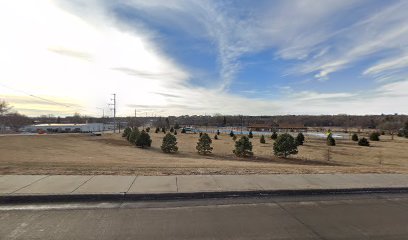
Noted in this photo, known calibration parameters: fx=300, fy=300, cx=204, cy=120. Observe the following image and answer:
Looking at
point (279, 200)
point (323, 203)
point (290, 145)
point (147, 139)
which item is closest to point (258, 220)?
point (279, 200)

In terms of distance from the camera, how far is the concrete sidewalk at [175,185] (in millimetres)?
6527

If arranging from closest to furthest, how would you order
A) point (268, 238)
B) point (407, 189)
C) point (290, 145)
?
point (268, 238) < point (407, 189) < point (290, 145)

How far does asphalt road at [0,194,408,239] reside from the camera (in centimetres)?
479

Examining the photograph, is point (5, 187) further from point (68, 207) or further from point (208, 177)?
point (208, 177)

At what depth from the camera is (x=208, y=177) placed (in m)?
8.54

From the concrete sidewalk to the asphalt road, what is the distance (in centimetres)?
37

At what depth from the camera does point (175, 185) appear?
294 inches

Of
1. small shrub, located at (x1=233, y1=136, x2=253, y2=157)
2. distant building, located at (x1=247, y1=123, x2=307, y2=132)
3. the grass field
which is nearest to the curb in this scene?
the grass field

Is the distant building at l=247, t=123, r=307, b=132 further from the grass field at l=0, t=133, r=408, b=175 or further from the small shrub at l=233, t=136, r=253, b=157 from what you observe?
the small shrub at l=233, t=136, r=253, b=157

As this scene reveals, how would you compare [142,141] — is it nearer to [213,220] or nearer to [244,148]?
[244,148]

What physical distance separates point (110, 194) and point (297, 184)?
4667 mm

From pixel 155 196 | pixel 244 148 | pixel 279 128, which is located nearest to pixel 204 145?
pixel 244 148

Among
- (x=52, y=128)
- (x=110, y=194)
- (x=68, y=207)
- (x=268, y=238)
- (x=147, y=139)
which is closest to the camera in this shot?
(x=268, y=238)

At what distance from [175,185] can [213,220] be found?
228 cm
